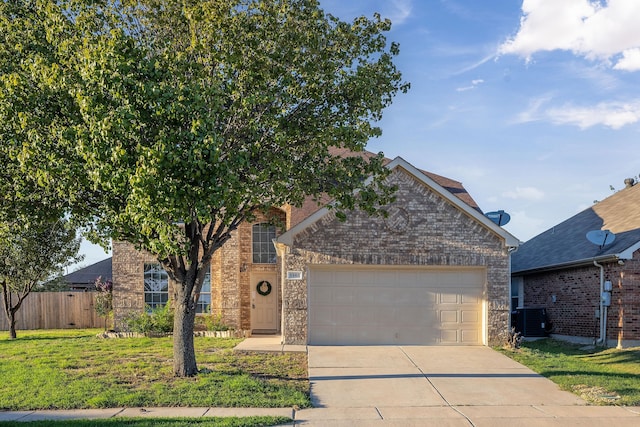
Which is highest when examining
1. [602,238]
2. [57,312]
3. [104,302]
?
[602,238]

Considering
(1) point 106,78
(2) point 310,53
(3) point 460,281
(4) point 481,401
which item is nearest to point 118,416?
(1) point 106,78

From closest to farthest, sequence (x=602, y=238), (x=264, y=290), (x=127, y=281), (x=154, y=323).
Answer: (x=602, y=238)
(x=154, y=323)
(x=264, y=290)
(x=127, y=281)

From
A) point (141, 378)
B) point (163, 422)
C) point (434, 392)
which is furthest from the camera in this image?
point (141, 378)

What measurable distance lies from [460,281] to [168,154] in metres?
9.42

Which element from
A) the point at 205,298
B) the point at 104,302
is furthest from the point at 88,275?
the point at 205,298

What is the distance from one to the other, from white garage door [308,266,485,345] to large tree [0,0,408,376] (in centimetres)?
386

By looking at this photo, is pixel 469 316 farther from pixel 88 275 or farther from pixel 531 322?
pixel 88 275

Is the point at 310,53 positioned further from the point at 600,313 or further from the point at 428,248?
the point at 600,313

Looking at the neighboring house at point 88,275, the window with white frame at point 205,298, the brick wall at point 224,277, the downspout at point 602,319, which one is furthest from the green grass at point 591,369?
the neighboring house at point 88,275

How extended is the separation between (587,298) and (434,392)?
8944 mm

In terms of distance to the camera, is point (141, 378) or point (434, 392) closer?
point (434, 392)

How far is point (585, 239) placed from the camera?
18.8 m

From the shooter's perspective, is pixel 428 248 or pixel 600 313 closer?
pixel 428 248

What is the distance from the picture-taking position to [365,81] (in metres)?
11.2
